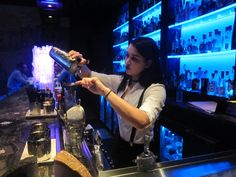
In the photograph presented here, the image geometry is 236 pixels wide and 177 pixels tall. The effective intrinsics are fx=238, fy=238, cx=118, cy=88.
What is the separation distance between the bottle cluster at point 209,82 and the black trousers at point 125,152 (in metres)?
1.06

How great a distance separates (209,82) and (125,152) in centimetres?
134

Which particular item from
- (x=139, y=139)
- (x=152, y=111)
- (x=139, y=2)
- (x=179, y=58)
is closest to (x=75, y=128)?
(x=152, y=111)

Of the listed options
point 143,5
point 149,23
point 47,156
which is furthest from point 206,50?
point 47,156

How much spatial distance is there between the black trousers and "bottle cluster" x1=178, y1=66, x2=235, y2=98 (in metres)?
1.06

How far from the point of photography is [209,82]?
2.41 metres

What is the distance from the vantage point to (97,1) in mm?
5113

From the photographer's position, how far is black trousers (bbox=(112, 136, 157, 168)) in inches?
57.9

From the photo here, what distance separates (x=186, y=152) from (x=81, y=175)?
1.46 m

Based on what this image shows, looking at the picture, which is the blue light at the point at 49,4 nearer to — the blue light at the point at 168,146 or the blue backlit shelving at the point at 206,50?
the blue backlit shelving at the point at 206,50

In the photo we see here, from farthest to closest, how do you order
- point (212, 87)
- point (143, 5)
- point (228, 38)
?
point (143, 5)
point (212, 87)
point (228, 38)

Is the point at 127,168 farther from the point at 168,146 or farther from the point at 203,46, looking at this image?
the point at 203,46

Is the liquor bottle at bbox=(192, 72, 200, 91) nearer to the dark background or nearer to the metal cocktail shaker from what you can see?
the metal cocktail shaker

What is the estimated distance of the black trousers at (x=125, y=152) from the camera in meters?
1.47

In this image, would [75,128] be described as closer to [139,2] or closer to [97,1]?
[139,2]
